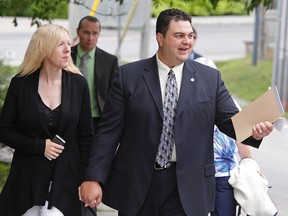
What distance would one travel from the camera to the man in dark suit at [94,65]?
8523 mm

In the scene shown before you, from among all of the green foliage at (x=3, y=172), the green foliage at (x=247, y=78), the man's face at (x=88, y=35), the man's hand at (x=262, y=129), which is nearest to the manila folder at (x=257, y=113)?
the man's hand at (x=262, y=129)

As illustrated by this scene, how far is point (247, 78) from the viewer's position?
67.2 ft

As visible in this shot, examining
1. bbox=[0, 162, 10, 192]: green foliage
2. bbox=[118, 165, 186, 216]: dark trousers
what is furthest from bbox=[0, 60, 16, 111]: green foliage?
bbox=[118, 165, 186, 216]: dark trousers

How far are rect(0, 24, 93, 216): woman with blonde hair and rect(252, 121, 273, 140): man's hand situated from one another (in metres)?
1.30

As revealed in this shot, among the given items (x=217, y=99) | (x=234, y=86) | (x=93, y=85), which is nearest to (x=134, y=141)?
(x=217, y=99)

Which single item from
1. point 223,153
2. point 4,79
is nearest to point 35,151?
point 223,153

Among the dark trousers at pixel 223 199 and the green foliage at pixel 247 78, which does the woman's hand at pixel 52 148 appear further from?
the green foliage at pixel 247 78

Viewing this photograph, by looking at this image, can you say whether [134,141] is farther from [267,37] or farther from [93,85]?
[267,37]

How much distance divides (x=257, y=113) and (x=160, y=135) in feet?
1.84

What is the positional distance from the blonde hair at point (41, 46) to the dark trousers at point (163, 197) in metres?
1.16

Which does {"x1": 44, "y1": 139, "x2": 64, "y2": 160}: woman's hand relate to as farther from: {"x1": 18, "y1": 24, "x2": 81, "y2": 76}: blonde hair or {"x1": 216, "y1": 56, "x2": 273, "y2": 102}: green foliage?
{"x1": 216, "y1": 56, "x2": 273, "y2": 102}: green foliage

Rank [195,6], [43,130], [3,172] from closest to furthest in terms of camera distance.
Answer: [43,130] → [3,172] → [195,6]

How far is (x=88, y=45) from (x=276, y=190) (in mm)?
2780

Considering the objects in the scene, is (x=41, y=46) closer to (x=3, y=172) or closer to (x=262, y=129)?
(x=262, y=129)
